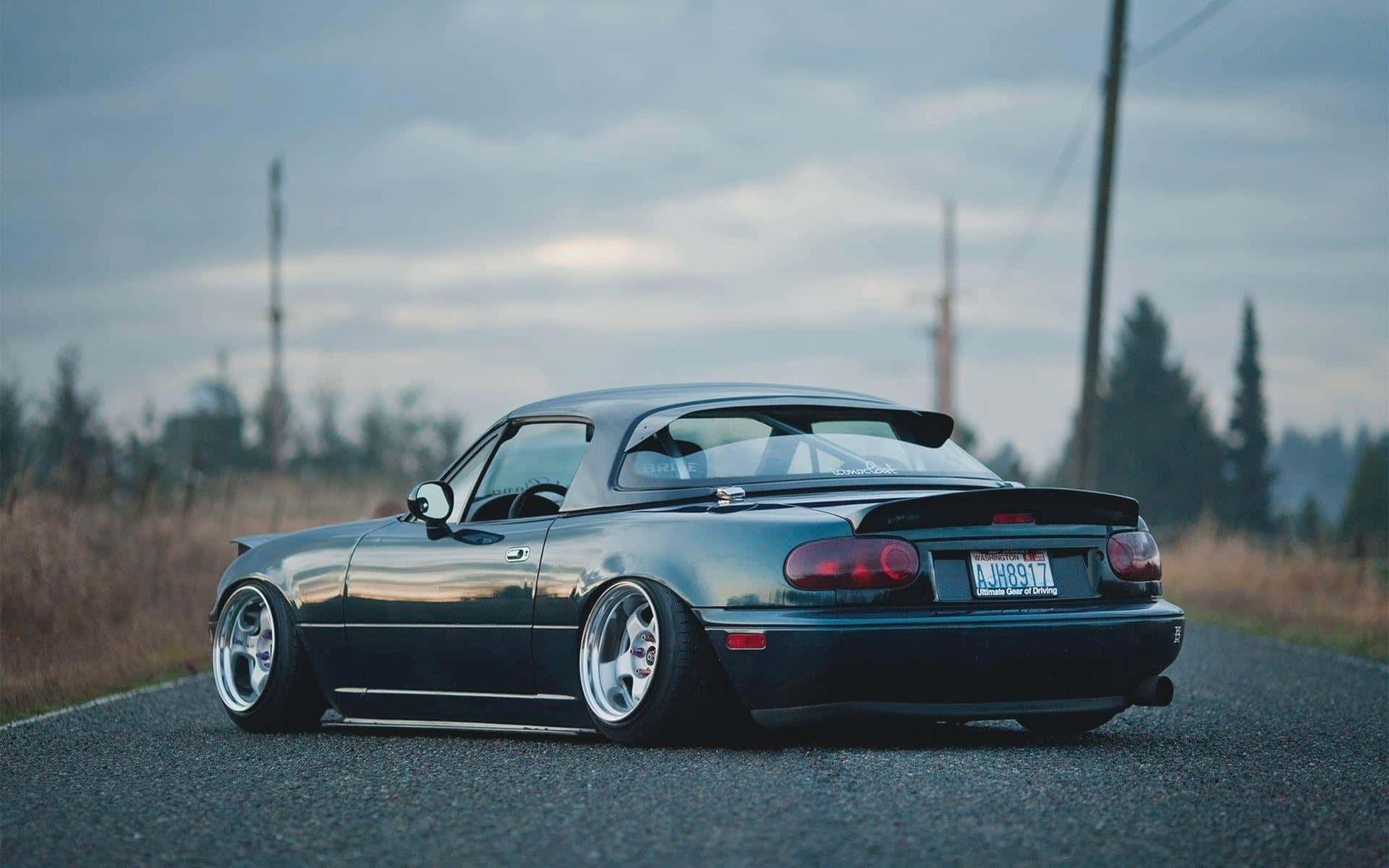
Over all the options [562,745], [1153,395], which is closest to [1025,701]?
[562,745]

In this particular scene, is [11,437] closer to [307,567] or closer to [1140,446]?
[307,567]

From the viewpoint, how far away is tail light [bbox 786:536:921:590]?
6.37 metres

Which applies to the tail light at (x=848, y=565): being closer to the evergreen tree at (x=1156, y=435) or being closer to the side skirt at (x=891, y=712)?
the side skirt at (x=891, y=712)

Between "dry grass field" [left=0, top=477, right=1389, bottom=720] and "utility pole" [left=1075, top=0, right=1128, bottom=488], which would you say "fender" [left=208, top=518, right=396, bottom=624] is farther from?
"utility pole" [left=1075, top=0, right=1128, bottom=488]

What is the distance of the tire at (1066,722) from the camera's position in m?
6.82

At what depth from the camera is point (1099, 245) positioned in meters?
24.6

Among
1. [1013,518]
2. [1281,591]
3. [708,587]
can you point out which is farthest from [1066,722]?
[1281,591]

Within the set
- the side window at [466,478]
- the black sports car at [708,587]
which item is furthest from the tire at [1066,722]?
the side window at [466,478]

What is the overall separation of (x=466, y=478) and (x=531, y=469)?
0.30 metres

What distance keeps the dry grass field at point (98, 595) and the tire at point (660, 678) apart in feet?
12.5

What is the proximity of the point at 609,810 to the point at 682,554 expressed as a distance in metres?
1.39

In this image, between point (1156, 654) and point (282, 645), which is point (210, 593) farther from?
point (1156, 654)

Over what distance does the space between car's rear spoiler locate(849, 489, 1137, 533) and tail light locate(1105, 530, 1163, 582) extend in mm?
82

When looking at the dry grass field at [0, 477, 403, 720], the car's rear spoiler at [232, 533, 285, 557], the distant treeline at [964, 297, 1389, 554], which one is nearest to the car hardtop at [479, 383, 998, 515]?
the car's rear spoiler at [232, 533, 285, 557]
